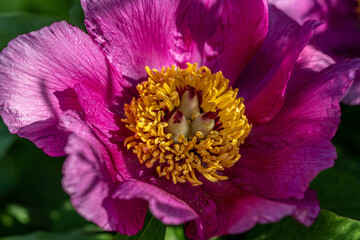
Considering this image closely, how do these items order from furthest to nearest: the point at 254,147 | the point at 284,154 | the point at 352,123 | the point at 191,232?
the point at 352,123, the point at 254,147, the point at 284,154, the point at 191,232

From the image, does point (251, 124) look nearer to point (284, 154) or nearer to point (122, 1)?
point (284, 154)

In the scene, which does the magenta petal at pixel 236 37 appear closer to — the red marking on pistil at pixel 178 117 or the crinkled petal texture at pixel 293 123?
the crinkled petal texture at pixel 293 123

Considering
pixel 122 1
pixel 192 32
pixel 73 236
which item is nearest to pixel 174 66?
pixel 192 32

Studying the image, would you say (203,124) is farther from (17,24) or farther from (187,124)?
(17,24)

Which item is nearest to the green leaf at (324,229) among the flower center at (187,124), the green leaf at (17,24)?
the flower center at (187,124)

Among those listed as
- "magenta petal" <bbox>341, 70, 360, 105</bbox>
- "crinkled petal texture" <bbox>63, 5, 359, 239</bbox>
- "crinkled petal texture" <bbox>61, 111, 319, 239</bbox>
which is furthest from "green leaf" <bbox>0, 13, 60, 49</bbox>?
"magenta petal" <bbox>341, 70, 360, 105</bbox>

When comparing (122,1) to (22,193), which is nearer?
(122,1)

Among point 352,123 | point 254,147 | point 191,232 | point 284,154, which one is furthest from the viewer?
point 352,123

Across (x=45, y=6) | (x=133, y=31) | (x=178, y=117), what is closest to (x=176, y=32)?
(x=133, y=31)
